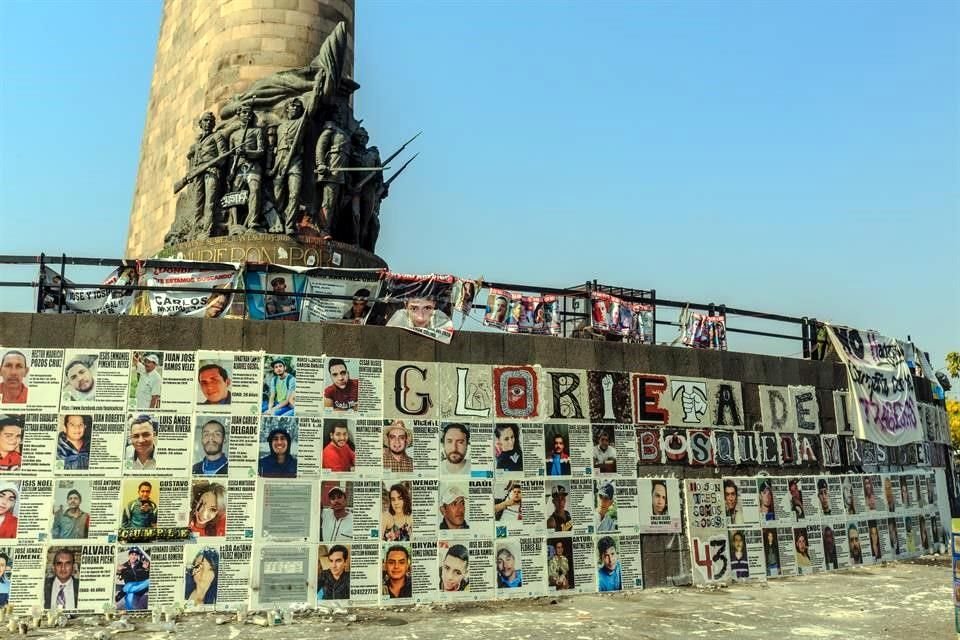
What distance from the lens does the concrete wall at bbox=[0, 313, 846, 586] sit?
10.4 metres

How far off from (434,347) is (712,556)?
5.02 meters

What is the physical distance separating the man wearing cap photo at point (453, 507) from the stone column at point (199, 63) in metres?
9.12

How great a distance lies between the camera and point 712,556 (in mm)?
12555

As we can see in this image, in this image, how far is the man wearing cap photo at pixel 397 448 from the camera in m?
10.9

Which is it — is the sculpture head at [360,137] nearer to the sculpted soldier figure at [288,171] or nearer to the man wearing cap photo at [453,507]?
the sculpted soldier figure at [288,171]

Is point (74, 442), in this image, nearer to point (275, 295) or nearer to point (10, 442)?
point (10, 442)

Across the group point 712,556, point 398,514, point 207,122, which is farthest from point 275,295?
point 712,556

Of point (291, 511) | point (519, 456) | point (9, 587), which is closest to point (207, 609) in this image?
point (291, 511)

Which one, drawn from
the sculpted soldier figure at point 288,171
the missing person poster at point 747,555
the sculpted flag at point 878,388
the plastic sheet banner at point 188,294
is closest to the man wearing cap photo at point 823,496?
the sculpted flag at point 878,388

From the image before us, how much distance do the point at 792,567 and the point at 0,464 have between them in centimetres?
1084

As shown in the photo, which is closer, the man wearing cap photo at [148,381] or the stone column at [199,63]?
the man wearing cap photo at [148,381]

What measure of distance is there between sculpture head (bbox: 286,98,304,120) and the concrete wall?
5.69 m

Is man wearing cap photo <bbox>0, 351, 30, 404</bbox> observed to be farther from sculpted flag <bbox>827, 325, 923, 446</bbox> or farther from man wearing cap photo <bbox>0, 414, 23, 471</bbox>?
sculpted flag <bbox>827, 325, 923, 446</bbox>

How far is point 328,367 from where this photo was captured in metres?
10.9
